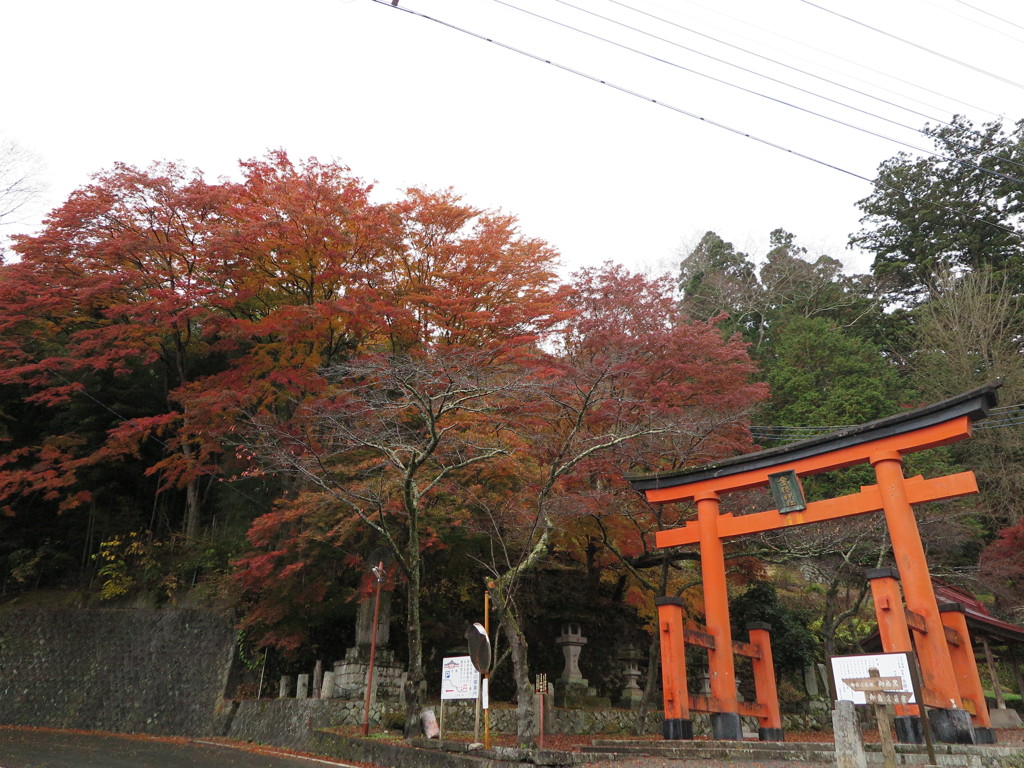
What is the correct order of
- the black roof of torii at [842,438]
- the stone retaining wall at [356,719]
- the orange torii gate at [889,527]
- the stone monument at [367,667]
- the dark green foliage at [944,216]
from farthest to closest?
the dark green foliage at [944,216], the stone monument at [367,667], the stone retaining wall at [356,719], the black roof of torii at [842,438], the orange torii gate at [889,527]

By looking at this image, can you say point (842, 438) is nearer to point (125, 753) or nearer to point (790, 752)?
point (790, 752)

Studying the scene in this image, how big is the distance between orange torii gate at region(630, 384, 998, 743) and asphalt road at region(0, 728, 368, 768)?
6147mm

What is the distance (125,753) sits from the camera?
10.9 meters

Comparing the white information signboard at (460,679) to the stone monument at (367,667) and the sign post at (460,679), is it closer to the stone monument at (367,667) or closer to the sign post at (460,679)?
the sign post at (460,679)

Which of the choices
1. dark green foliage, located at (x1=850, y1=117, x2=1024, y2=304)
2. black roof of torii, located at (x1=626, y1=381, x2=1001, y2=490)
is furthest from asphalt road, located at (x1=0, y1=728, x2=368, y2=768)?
dark green foliage, located at (x1=850, y1=117, x2=1024, y2=304)

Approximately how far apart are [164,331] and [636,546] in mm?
12731

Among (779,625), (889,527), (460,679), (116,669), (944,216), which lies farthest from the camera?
(944,216)

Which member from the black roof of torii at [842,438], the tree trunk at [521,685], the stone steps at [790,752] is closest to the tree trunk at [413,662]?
the tree trunk at [521,685]

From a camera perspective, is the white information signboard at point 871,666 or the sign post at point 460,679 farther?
the sign post at point 460,679

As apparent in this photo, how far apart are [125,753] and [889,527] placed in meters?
A: 12.9

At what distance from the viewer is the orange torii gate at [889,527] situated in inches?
347

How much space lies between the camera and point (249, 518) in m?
18.0

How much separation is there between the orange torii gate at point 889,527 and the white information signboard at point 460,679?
3.11 metres

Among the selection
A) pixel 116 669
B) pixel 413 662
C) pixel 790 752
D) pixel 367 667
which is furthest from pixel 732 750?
pixel 116 669
